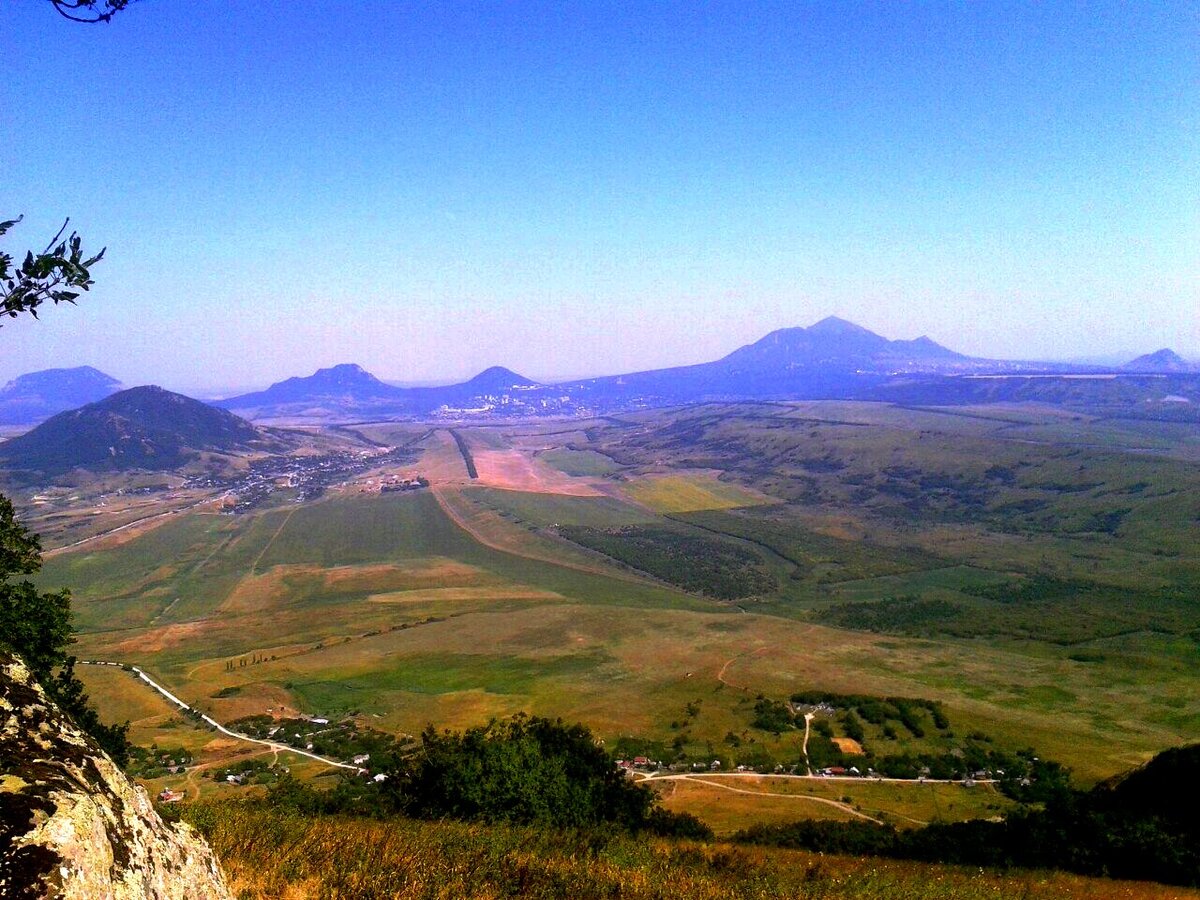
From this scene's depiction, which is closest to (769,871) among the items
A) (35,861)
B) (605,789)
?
(35,861)

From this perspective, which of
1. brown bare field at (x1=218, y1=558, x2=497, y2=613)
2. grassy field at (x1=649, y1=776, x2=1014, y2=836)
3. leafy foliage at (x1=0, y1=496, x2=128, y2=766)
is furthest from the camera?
brown bare field at (x1=218, y1=558, x2=497, y2=613)

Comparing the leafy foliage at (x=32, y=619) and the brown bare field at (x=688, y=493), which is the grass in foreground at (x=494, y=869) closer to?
the leafy foliage at (x=32, y=619)

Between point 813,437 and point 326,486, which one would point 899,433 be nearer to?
point 813,437

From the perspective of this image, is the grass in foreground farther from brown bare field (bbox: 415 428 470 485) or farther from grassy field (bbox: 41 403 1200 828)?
brown bare field (bbox: 415 428 470 485)

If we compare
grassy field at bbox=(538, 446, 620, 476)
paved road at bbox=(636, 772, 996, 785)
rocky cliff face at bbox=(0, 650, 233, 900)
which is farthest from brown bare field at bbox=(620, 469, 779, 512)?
rocky cliff face at bbox=(0, 650, 233, 900)

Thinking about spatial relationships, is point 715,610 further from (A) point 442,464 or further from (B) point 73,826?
(A) point 442,464
